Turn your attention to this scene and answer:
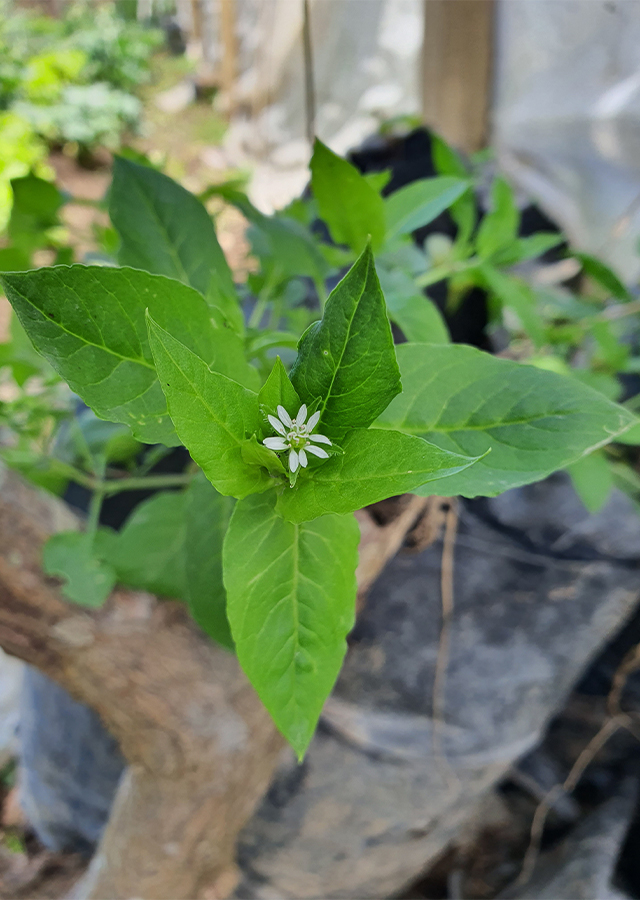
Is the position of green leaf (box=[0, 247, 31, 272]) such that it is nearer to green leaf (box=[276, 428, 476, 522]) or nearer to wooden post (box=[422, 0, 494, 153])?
green leaf (box=[276, 428, 476, 522])

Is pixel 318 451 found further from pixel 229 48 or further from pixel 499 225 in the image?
pixel 229 48

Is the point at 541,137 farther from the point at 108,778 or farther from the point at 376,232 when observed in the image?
the point at 108,778

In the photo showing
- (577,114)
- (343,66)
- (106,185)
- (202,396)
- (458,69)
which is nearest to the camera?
(202,396)

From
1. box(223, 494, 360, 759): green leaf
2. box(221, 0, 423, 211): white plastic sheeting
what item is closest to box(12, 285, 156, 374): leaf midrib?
box(223, 494, 360, 759): green leaf

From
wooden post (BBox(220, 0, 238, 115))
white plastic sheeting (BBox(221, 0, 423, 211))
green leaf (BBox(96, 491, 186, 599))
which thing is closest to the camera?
green leaf (BBox(96, 491, 186, 599))

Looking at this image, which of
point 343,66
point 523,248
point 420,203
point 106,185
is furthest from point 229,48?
point 420,203
